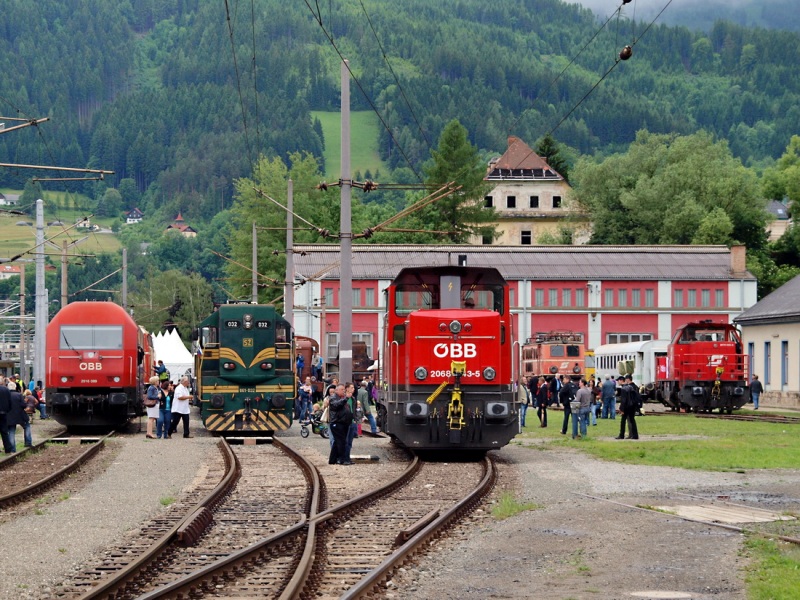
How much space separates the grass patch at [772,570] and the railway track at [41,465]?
1034 cm

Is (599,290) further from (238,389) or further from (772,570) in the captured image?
(772,570)

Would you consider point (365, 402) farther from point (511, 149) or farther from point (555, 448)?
point (511, 149)

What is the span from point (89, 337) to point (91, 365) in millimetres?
889

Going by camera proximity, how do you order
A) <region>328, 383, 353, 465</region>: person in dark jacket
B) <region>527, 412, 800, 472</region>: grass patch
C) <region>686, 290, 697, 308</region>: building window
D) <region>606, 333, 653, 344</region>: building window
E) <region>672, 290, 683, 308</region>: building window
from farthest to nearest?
<region>672, 290, 683, 308</region>: building window < <region>606, 333, 653, 344</region>: building window < <region>686, 290, 697, 308</region>: building window < <region>527, 412, 800, 472</region>: grass patch < <region>328, 383, 353, 465</region>: person in dark jacket

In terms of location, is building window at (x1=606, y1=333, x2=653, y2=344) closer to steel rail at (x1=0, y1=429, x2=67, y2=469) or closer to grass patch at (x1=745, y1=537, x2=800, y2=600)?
steel rail at (x1=0, y1=429, x2=67, y2=469)

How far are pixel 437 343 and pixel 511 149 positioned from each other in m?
126

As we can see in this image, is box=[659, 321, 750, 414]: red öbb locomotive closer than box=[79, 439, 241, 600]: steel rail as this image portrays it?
No

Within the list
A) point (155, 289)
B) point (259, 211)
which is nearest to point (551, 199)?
point (259, 211)

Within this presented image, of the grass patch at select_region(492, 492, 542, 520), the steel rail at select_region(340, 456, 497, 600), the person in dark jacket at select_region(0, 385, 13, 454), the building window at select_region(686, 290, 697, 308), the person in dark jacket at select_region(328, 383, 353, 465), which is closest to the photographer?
the steel rail at select_region(340, 456, 497, 600)

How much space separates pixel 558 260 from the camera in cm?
8850

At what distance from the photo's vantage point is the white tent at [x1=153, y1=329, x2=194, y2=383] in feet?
227

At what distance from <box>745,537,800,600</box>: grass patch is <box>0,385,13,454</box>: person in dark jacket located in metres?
17.7

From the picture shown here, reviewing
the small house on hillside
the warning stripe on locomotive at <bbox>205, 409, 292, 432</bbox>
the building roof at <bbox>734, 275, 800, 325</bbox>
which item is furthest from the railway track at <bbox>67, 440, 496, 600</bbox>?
the small house on hillside

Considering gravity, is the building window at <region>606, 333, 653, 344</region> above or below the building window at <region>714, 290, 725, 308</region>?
below
